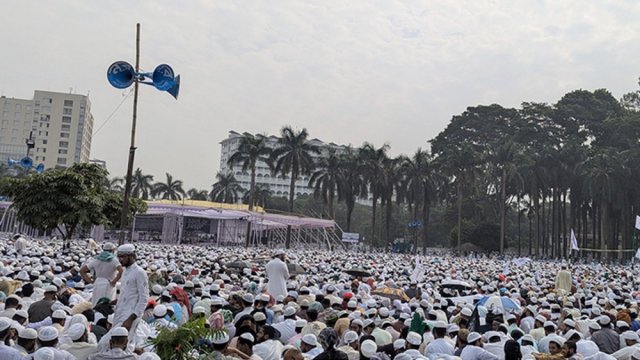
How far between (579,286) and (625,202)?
132 ft

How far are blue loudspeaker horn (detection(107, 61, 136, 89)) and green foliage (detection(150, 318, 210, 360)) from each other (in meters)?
9.14

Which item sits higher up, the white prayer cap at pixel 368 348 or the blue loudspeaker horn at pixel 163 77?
the blue loudspeaker horn at pixel 163 77

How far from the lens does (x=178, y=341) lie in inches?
202

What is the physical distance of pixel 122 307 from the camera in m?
6.30

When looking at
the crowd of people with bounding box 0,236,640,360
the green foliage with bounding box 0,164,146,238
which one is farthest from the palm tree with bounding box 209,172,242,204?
the crowd of people with bounding box 0,236,640,360

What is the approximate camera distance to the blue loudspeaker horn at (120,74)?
43.0 ft

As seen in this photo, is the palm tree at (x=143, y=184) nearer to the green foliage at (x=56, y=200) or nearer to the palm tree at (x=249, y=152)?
the palm tree at (x=249, y=152)

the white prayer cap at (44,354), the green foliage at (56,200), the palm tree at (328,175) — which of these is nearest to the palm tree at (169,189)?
the palm tree at (328,175)

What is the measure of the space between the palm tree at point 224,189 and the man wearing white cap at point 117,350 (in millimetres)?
82770

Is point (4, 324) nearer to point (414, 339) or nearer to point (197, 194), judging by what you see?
point (414, 339)

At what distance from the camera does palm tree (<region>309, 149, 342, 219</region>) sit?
62875 mm

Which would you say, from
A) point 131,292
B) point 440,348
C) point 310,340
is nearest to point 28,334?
point 131,292

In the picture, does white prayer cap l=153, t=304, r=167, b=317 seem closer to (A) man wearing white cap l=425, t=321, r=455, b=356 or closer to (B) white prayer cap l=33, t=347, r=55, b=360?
(B) white prayer cap l=33, t=347, r=55, b=360

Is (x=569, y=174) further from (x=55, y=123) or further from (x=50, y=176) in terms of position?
(x=55, y=123)
